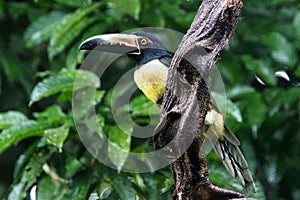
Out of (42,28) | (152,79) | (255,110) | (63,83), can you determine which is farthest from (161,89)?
(42,28)

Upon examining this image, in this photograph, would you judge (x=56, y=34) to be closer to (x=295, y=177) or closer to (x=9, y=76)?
(x=9, y=76)

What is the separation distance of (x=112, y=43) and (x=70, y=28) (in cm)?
73

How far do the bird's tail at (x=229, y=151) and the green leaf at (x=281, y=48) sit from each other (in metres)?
0.69

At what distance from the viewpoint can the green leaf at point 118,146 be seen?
2.65m

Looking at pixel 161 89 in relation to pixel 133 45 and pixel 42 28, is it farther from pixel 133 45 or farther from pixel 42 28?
pixel 42 28

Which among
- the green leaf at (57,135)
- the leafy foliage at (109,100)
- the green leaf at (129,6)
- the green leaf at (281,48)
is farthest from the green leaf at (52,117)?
the green leaf at (281,48)

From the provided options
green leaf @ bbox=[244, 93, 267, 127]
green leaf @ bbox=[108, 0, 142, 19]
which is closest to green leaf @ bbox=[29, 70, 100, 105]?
green leaf @ bbox=[108, 0, 142, 19]

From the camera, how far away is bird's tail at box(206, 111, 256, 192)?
281 centimetres

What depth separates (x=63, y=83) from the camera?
2.93m

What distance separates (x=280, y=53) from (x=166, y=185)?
1007mm

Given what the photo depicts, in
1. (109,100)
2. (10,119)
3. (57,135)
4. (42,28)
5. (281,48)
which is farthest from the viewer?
(42,28)

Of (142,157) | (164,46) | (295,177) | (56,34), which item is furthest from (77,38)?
(295,177)

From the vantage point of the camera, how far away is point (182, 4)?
3.59 m

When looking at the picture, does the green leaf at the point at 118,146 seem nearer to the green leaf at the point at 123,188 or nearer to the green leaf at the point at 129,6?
the green leaf at the point at 123,188
